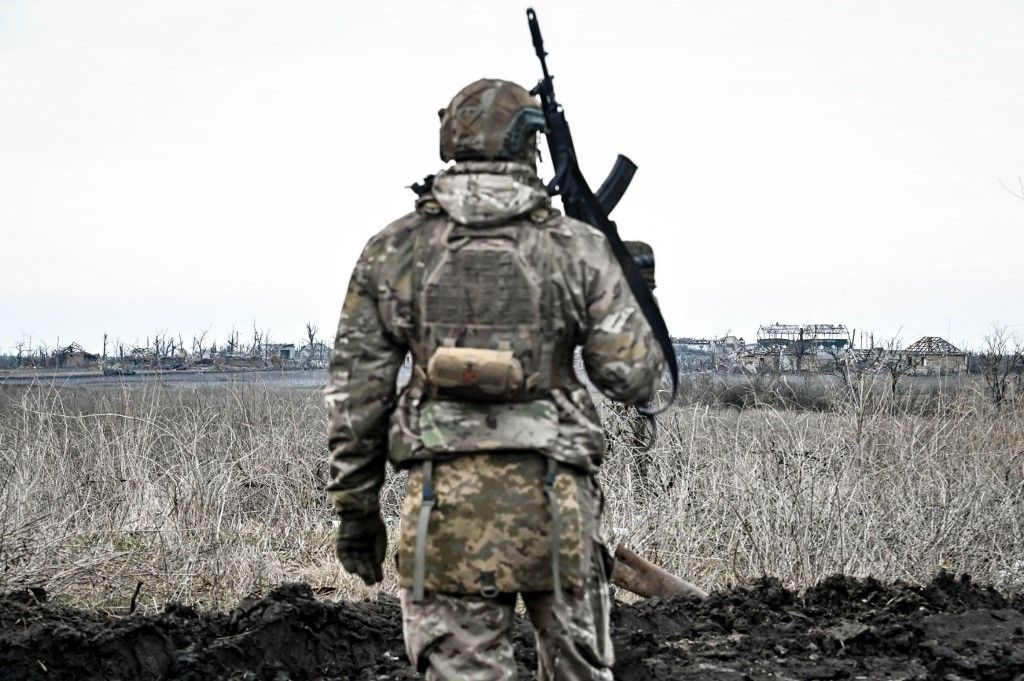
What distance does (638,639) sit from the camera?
5.03 meters

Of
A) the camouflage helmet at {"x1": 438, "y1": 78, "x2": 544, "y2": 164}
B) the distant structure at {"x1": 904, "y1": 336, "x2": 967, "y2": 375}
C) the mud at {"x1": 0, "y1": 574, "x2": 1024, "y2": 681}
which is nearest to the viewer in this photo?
the camouflage helmet at {"x1": 438, "y1": 78, "x2": 544, "y2": 164}

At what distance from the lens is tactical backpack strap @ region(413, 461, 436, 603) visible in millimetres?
2854

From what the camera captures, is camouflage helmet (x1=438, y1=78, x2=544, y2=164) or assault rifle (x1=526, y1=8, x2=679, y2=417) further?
assault rifle (x1=526, y1=8, x2=679, y2=417)

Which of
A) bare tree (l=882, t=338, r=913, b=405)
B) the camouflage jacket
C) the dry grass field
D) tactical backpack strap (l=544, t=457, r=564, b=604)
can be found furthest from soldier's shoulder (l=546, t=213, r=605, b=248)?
bare tree (l=882, t=338, r=913, b=405)

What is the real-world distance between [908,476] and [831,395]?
4.55 feet

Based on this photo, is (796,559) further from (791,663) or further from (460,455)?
(460,455)

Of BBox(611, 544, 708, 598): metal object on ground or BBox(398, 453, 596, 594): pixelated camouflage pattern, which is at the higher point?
BBox(398, 453, 596, 594): pixelated camouflage pattern

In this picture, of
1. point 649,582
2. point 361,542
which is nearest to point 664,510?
point 649,582

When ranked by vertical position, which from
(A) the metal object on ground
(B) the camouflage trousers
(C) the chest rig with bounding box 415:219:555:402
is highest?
(C) the chest rig with bounding box 415:219:555:402

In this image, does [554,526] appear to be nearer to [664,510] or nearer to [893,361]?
[664,510]

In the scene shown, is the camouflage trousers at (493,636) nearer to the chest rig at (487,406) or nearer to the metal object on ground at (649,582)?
the chest rig at (487,406)

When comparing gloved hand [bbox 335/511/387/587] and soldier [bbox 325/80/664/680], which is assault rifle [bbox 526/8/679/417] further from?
gloved hand [bbox 335/511/387/587]

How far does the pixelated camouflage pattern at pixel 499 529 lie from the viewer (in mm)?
2838

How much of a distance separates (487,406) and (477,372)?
13 cm
